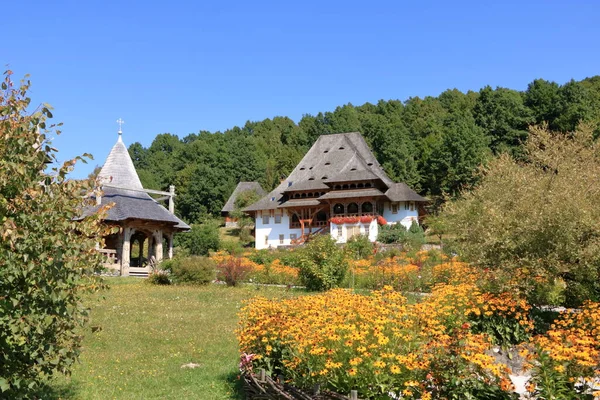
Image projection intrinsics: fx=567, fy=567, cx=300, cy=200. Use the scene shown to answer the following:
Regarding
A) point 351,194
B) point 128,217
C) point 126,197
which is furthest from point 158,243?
point 351,194

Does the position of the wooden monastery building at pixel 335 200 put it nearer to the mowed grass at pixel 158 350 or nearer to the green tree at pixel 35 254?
the mowed grass at pixel 158 350

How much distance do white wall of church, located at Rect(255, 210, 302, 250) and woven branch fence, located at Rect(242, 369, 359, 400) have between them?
39879mm

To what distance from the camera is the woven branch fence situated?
628 cm

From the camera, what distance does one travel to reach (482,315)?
10.3 m

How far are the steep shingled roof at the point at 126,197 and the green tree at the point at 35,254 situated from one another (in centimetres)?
2124

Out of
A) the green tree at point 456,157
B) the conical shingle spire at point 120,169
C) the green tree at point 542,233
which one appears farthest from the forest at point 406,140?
the green tree at point 542,233

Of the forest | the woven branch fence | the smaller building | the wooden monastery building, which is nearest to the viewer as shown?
the woven branch fence

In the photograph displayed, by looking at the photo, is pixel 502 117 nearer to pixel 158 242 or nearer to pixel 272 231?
pixel 272 231

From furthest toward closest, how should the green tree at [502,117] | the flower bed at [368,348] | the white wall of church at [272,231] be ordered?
the green tree at [502,117]
the white wall of church at [272,231]
the flower bed at [368,348]

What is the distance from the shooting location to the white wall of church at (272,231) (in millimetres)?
48094

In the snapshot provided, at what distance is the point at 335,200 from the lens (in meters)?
45.3

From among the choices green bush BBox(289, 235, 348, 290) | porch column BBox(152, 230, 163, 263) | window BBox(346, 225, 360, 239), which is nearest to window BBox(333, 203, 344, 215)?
window BBox(346, 225, 360, 239)

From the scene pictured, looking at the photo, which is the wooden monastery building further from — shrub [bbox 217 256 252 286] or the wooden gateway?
shrub [bbox 217 256 252 286]

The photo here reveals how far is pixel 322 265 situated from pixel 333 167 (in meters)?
29.6
